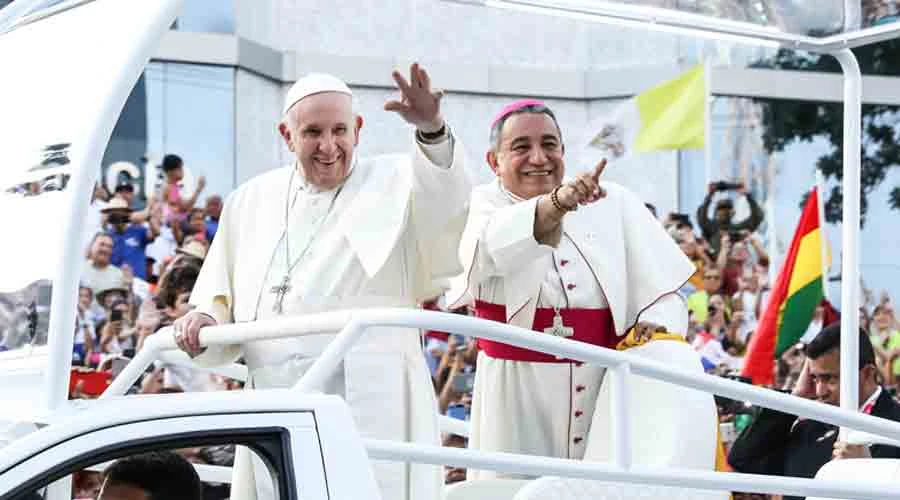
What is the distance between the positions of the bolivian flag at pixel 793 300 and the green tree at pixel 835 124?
26.2 ft

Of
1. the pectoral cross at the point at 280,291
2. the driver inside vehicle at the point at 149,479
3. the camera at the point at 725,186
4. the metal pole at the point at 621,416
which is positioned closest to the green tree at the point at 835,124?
the camera at the point at 725,186

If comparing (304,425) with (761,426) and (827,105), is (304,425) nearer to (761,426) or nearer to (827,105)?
(761,426)

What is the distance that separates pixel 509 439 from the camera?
4.75 m

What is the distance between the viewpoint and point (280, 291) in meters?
4.62

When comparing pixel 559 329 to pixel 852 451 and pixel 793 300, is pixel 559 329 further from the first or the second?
pixel 793 300

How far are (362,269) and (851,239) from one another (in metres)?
1.72

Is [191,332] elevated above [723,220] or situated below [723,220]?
below

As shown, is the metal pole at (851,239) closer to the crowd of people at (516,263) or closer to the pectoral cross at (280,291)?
the crowd of people at (516,263)

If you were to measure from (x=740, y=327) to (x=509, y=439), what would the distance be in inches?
282

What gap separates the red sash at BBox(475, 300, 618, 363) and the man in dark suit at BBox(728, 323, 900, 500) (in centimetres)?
164

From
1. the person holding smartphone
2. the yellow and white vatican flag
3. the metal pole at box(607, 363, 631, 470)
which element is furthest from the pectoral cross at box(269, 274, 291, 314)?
the person holding smartphone

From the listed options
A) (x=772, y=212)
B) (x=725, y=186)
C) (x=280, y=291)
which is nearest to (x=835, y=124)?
(x=772, y=212)

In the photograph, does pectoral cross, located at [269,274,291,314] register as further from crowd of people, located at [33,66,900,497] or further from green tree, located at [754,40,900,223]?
green tree, located at [754,40,900,223]

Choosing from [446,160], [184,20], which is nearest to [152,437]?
[446,160]
